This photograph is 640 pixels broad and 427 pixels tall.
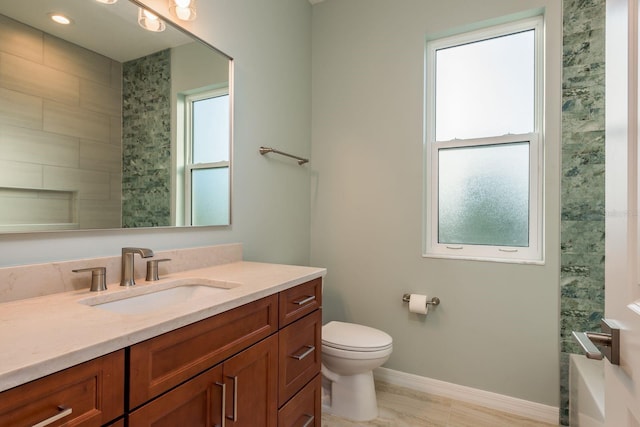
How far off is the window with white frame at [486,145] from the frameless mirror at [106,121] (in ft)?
4.60

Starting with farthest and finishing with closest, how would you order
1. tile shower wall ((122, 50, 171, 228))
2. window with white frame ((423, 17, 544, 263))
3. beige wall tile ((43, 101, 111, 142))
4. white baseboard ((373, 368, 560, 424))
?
window with white frame ((423, 17, 544, 263))
white baseboard ((373, 368, 560, 424))
tile shower wall ((122, 50, 171, 228))
beige wall tile ((43, 101, 111, 142))

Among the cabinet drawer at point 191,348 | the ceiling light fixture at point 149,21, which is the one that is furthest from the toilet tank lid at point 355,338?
the ceiling light fixture at point 149,21

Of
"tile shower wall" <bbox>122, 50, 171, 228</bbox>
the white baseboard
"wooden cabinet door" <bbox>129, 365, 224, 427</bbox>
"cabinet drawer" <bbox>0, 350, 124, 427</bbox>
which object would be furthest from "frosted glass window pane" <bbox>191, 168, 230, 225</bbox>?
the white baseboard

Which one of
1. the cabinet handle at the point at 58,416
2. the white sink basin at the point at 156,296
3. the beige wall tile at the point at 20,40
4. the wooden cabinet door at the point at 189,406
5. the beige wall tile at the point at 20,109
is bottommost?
the wooden cabinet door at the point at 189,406

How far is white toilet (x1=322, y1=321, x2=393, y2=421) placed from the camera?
1781mm

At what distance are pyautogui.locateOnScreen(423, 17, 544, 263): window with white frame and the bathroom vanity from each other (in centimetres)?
120

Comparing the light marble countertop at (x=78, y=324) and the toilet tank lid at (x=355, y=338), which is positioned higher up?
the light marble countertop at (x=78, y=324)

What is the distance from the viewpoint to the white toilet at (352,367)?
5.84 ft

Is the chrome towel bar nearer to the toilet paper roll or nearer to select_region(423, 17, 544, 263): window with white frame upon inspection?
select_region(423, 17, 544, 263): window with white frame

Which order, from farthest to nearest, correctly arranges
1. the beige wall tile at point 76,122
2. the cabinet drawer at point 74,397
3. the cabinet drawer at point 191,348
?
the beige wall tile at point 76,122, the cabinet drawer at point 191,348, the cabinet drawer at point 74,397

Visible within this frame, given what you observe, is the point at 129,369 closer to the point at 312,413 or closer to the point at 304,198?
the point at 312,413

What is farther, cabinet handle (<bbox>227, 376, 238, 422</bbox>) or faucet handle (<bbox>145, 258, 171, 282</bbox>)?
faucet handle (<bbox>145, 258, 171, 282</bbox>)

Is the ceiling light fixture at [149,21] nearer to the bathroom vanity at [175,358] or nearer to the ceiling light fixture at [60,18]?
the ceiling light fixture at [60,18]

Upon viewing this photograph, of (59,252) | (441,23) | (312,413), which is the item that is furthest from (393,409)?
(441,23)
